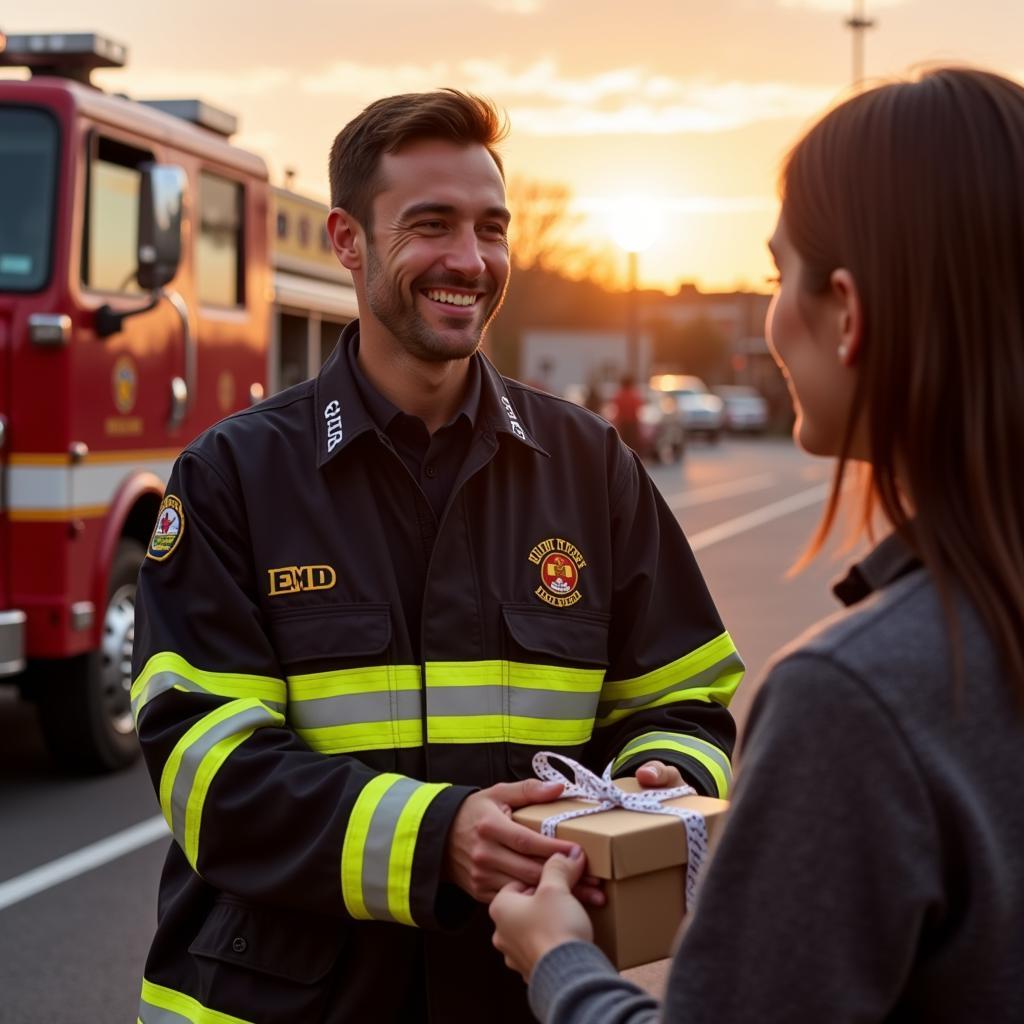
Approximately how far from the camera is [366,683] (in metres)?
2.40

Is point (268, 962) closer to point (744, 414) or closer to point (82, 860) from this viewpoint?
point (82, 860)

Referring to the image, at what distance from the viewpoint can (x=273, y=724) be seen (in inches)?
92.2

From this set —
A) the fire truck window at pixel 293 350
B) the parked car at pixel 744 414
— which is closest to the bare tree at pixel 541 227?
the parked car at pixel 744 414

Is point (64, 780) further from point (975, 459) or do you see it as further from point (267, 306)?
point (975, 459)

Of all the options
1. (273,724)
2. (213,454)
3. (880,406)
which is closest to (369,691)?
(273,724)

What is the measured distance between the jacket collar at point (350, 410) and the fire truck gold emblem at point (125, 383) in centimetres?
444

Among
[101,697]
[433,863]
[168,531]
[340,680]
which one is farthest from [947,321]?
[101,697]

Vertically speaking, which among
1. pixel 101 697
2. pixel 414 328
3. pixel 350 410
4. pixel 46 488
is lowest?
pixel 101 697

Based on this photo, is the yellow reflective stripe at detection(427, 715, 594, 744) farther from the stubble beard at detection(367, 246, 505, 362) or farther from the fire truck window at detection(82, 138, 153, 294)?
the fire truck window at detection(82, 138, 153, 294)

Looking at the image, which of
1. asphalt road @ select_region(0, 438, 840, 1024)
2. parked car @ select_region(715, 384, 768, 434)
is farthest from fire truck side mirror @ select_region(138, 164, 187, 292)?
parked car @ select_region(715, 384, 768, 434)

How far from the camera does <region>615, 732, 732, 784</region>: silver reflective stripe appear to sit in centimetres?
250

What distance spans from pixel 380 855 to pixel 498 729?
311mm

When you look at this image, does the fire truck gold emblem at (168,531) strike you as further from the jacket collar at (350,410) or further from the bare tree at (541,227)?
the bare tree at (541,227)

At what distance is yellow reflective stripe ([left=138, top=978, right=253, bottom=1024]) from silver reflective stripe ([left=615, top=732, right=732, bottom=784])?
667 millimetres
